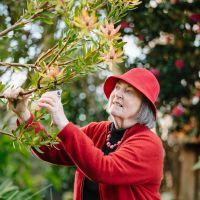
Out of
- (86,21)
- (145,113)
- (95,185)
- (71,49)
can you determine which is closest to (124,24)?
(145,113)

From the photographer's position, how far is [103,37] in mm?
1953

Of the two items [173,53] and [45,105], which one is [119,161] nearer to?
[45,105]

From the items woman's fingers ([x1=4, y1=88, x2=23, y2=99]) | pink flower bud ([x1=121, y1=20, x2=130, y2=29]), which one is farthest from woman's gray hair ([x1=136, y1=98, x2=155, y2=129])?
pink flower bud ([x1=121, y1=20, x2=130, y2=29])

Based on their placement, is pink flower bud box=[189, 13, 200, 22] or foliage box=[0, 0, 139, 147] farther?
pink flower bud box=[189, 13, 200, 22]

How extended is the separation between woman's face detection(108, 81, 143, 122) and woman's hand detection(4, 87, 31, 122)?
1.32 feet

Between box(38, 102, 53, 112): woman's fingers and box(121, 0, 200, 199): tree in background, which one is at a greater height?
A: box(38, 102, 53, 112): woman's fingers

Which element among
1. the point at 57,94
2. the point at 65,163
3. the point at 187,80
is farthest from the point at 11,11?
the point at 187,80

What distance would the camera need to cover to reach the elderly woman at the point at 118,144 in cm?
222

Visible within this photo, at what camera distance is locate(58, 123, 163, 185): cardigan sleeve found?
7.27ft

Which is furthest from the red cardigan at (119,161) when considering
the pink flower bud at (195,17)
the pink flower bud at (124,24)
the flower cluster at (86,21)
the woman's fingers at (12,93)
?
the pink flower bud at (195,17)

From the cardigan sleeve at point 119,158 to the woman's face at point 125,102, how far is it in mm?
111

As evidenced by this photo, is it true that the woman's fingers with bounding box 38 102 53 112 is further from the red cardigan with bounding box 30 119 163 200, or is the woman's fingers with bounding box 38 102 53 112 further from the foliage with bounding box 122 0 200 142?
the foliage with bounding box 122 0 200 142

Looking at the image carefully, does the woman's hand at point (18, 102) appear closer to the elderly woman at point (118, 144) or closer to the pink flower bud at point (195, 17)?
the elderly woman at point (118, 144)

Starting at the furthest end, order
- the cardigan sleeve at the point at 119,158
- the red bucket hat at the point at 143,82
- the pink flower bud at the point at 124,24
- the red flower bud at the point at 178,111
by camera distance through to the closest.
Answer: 1. the red flower bud at the point at 178,111
2. the pink flower bud at the point at 124,24
3. the red bucket hat at the point at 143,82
4. the cardigan sleeve at the point at 119,158
